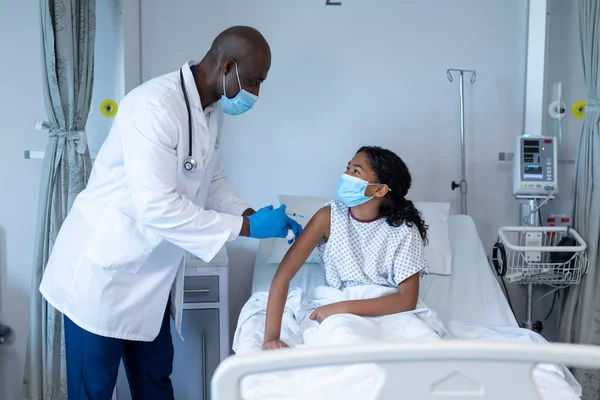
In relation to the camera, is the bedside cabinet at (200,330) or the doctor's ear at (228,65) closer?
the doctor's ear at (228,65)

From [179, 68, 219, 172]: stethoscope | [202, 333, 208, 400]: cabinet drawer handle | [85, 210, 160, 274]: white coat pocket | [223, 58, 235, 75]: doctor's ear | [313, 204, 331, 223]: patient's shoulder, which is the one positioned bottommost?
[202, 333, 208, 400]: cabinet drawer handle

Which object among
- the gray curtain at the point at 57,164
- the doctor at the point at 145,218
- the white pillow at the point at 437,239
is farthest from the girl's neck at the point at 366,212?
the gray curtain at the point at 57,164

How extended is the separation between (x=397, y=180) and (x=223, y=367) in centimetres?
127

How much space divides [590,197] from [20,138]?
8.35 ft

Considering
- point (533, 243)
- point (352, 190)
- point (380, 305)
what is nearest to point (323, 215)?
point (352, 190)

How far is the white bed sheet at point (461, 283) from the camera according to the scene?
222 cm

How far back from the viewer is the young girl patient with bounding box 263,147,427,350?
6.42 ft

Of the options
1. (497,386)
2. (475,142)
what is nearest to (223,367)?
(497,386)

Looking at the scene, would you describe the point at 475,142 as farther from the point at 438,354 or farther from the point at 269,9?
the point at 438,354

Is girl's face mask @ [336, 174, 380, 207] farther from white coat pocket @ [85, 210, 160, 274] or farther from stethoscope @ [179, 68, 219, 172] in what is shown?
white coat pocket @ [85, 210, 160, 274]

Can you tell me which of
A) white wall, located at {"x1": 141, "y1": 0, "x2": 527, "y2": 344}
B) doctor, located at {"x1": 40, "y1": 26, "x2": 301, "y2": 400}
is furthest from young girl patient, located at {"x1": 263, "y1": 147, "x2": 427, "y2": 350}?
white wall, located at {"x1": 141, "y1": 0, "x2": 527, "y2": 344}

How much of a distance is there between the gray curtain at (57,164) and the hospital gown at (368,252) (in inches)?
41.1

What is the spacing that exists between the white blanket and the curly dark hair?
0.25 metres

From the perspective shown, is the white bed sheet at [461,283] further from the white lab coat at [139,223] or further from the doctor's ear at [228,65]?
the doctor's ear at [228,65]
